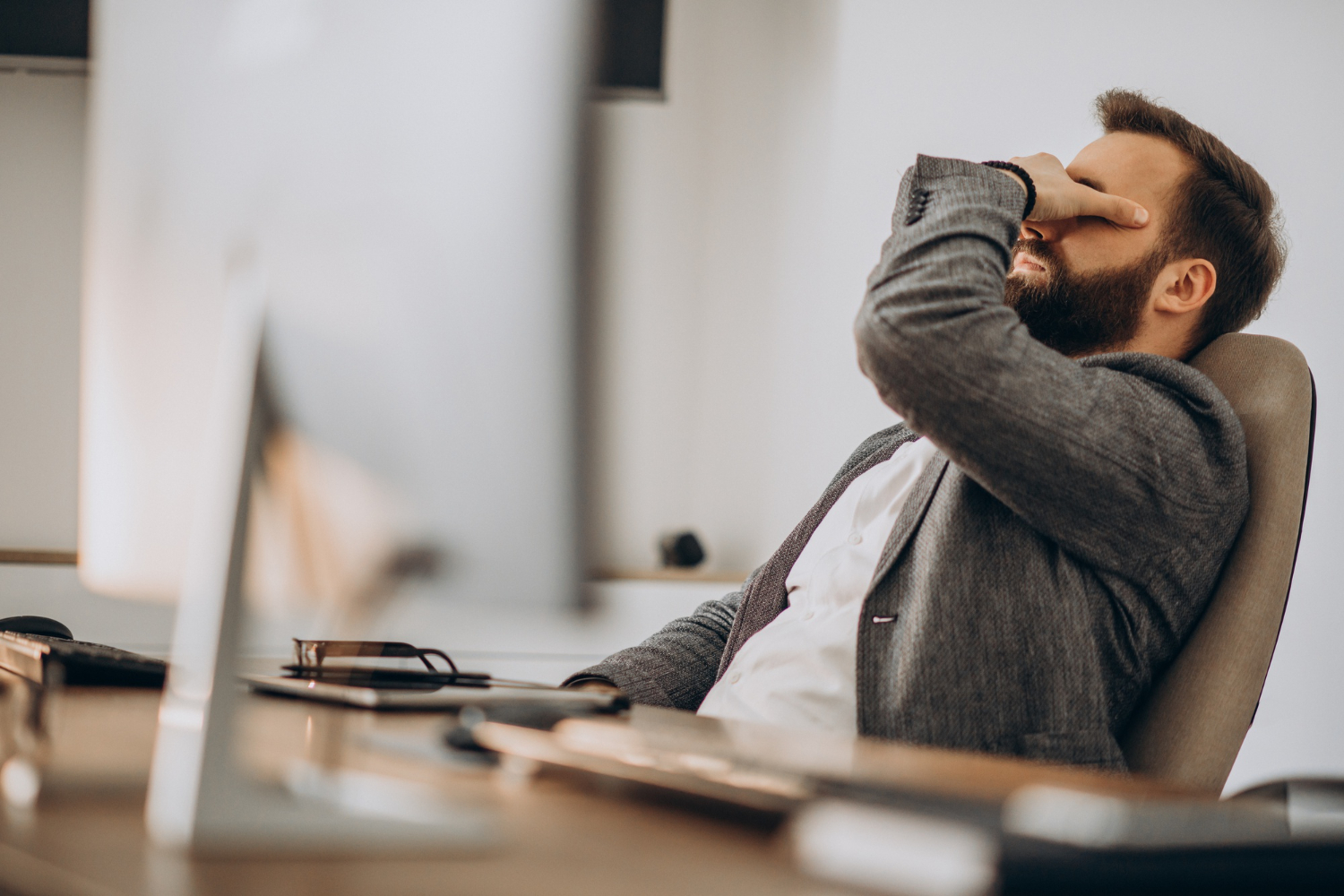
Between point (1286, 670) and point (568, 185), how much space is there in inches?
86.5

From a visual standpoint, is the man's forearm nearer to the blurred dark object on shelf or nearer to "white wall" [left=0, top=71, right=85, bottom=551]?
the blurred dark object on shelf

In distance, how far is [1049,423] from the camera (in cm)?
91

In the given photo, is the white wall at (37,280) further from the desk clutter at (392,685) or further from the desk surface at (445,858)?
the desk surface at (445,858)

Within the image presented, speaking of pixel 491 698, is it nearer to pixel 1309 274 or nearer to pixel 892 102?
pixel 1309 274

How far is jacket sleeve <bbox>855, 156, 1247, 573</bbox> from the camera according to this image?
2.99 ft

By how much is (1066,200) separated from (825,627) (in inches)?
22.0

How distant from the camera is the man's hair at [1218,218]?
124 cm

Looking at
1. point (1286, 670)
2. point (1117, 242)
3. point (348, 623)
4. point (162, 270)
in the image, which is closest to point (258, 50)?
point (162, 270)

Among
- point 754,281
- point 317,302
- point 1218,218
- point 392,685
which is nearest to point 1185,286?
point 1218,218

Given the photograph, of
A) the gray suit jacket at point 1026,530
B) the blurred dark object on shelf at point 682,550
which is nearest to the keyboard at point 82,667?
the gray suit jacket at point 1026,530

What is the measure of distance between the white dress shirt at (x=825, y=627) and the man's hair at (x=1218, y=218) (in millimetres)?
430

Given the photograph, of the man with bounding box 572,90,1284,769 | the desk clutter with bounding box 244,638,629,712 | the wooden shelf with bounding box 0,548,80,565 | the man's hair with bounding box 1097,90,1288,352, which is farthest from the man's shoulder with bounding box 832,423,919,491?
the wooden shelf with bounding box 0,548,80,565

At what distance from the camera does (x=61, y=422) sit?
2.42 meters

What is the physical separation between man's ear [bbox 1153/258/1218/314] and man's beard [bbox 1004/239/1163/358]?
1 cm
